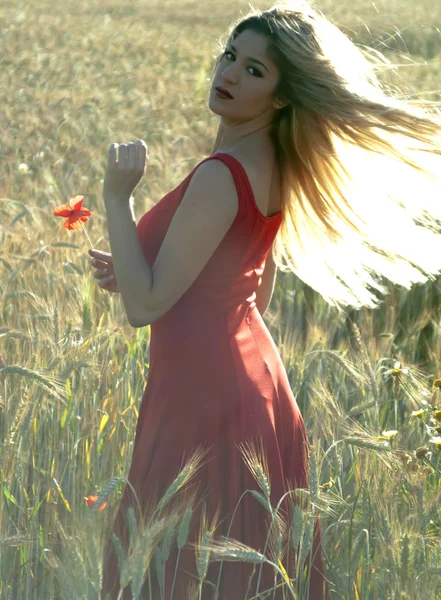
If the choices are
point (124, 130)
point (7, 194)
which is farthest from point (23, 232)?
point (124, 130)

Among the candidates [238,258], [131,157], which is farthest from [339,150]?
[131,157]

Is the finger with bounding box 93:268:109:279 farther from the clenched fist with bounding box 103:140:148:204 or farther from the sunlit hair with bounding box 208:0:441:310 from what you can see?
the sunlit hair with bounding box 208:0:441:310

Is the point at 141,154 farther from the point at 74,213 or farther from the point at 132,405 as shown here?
the point at 132,405

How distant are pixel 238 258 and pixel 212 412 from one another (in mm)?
283

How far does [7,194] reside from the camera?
4.81 meters

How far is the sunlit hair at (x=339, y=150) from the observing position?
6.32 ft

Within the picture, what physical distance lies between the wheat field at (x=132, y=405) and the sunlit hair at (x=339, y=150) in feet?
0.62

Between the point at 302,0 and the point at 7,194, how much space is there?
2973 mm

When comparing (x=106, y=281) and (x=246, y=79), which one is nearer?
(x=246, y=79)

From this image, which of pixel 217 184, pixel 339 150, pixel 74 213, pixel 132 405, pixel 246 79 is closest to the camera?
pixel 217 184

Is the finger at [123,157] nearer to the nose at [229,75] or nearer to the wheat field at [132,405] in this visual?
the nose at [229,75]

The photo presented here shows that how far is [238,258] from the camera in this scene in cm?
191

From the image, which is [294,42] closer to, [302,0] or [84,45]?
[302,0]

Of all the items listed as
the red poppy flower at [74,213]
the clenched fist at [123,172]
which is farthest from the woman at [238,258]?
the red poppy flower at [74,213]
